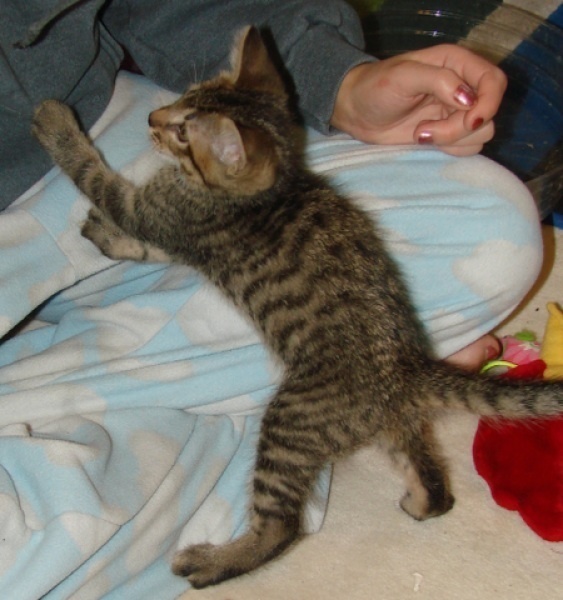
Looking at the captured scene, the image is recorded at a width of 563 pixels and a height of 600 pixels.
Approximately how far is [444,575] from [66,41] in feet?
4.15

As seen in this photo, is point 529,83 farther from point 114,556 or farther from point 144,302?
point 114,556

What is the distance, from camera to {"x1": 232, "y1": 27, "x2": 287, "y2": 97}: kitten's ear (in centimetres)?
146

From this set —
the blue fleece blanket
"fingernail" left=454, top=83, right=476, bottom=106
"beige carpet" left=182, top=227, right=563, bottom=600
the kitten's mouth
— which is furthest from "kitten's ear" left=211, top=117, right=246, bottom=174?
"beige carpet" left=182, top=227, right=563, bottom=600

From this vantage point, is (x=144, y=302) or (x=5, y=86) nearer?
(x=5, y=86)

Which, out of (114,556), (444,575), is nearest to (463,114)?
(444,575)

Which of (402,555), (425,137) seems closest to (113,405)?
(402,555)

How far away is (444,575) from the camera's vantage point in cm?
162

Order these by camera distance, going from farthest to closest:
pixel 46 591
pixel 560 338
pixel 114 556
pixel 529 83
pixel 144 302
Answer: pixel 529 83 → pixel 560 338 → pixel 144 302 → pixel 114 556 → pixel 46 591

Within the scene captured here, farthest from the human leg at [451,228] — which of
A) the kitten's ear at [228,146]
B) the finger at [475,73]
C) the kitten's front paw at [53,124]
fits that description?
the kitten's front paw at [53,124]

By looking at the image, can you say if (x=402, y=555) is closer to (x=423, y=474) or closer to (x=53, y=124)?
(x=423, y=474)

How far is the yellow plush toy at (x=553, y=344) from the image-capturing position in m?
1.76

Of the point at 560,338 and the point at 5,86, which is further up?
the point at 5,86

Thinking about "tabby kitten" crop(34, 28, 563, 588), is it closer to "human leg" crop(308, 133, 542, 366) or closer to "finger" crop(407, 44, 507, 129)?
"human leg" crop(308, 133, 542, 366)

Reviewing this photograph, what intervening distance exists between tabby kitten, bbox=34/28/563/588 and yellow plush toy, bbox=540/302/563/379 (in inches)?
14.4
